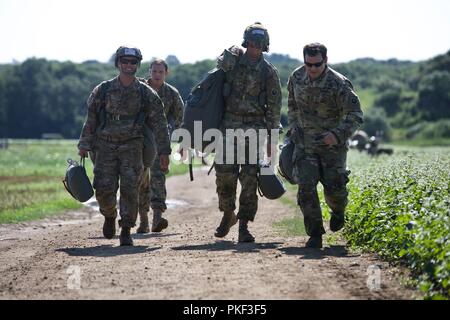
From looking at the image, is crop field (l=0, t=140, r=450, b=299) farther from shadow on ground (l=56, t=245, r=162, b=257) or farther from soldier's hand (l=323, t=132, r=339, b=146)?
shadow on ground (l=56, t=245, r=162, b=257)

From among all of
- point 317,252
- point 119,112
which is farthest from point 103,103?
point 317,252

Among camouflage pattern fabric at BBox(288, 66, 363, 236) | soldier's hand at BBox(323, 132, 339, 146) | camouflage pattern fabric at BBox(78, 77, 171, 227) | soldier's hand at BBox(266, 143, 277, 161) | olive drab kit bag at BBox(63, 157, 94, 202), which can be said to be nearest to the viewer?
soldier's hand at BBox(323, 132, 339, 146)

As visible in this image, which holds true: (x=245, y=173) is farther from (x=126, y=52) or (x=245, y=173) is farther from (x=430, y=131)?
(x=430, y=131)

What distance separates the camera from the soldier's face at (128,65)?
1157 centimetres

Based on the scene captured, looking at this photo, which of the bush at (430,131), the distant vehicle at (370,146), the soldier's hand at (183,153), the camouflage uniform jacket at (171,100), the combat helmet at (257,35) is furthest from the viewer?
the bush at (430,131)

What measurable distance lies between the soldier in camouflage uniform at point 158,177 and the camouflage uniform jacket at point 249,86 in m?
2.63

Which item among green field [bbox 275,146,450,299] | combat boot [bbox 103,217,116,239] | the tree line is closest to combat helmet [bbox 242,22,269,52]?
green field [bbox 275,146,450,299]

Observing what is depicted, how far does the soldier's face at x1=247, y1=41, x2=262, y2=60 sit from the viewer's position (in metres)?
11.4

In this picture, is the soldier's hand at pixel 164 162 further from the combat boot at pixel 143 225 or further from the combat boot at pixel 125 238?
the combat boot at pixel 143 225

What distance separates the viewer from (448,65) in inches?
5463

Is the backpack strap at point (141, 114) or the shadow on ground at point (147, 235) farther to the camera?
the shadow on ground at point (147, 235)

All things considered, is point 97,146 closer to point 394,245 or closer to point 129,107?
point 129,107

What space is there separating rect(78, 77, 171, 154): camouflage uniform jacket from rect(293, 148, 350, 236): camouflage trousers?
1968 millimetres

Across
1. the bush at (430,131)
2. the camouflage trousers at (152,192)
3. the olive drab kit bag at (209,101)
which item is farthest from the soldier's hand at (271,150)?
the bush at (430,131)
